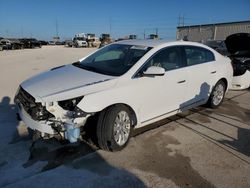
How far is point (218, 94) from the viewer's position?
6.13 metres

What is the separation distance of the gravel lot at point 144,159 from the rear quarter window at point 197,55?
4.07ft

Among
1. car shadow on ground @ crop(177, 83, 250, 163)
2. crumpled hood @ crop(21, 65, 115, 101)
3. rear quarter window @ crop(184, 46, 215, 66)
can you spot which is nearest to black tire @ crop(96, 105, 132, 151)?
crumpled hood @ crop(21, 65, 115, 101)

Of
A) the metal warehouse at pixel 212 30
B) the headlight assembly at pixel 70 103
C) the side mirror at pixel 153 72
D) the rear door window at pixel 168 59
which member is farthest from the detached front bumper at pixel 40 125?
the metal warehouse at pixel 212 30

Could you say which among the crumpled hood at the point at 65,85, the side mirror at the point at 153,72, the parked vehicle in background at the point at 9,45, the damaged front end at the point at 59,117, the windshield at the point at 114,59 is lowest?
the damaged front end at the point at 59,117

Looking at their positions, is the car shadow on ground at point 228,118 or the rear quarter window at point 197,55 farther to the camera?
the rear quarter window at point 197,55

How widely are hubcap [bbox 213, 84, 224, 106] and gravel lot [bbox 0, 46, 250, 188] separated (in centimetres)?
96

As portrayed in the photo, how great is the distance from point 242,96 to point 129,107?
4.81 m

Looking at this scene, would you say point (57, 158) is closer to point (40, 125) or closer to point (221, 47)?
point (40, 125)

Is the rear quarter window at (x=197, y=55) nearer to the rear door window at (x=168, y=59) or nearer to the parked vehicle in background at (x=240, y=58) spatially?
the rear door window at (x=168, y=59)

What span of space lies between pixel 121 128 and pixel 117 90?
0.57m

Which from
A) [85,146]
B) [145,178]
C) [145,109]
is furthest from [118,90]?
[145,178]

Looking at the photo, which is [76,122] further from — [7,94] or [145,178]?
[7,94]

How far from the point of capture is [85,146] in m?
4.09

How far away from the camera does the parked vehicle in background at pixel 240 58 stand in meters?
7.66
